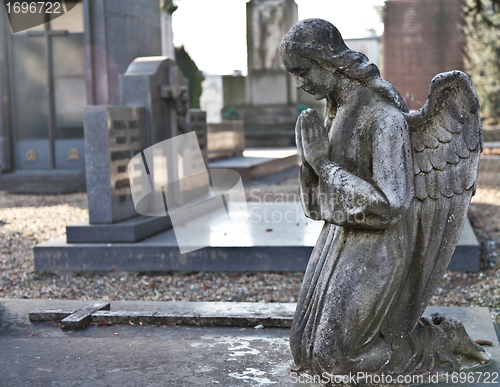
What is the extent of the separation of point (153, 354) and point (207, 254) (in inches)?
105

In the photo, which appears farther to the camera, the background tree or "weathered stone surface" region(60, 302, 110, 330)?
the background tree

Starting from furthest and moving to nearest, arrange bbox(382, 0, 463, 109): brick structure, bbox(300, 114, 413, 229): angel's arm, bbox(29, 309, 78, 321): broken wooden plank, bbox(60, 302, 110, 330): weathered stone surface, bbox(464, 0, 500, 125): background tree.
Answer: bbox(464, 0, 500, 125): background tree
bbox(382, 0, 463, 109): brick structure
bbox(29, 309, 78, 321): broken wooden plank
bbox(60, 302, 110, 330): weathered stone surface
bbox(300, 114, 413, 229): angel's arm

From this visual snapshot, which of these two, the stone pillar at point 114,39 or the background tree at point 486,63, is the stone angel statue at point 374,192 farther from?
the background tree at point 486,63

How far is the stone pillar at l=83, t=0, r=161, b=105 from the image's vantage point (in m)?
11.3

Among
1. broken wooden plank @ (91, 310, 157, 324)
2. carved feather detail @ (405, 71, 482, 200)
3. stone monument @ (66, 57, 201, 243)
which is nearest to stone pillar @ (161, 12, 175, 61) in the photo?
stone monument @ (66, 57, 201, 243)

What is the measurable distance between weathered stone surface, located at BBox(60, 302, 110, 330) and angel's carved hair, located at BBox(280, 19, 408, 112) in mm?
2106

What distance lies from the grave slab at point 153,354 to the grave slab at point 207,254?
1.85 metres

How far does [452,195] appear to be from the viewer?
253 cm

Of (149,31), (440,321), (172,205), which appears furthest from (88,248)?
(149,31)

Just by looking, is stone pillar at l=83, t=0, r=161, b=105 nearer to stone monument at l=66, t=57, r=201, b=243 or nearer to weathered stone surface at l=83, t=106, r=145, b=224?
stone monument at l=66, t=57, r=201, b=243

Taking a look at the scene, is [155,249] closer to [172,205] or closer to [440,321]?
[172,205]

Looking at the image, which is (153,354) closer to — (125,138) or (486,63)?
(125,138)

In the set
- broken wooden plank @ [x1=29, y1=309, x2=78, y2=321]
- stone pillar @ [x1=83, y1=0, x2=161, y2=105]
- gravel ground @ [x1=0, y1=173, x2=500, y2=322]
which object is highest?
stone pillar @ [x1=83, y1=0, x2=161, y2=105]

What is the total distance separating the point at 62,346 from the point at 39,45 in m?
10.5
